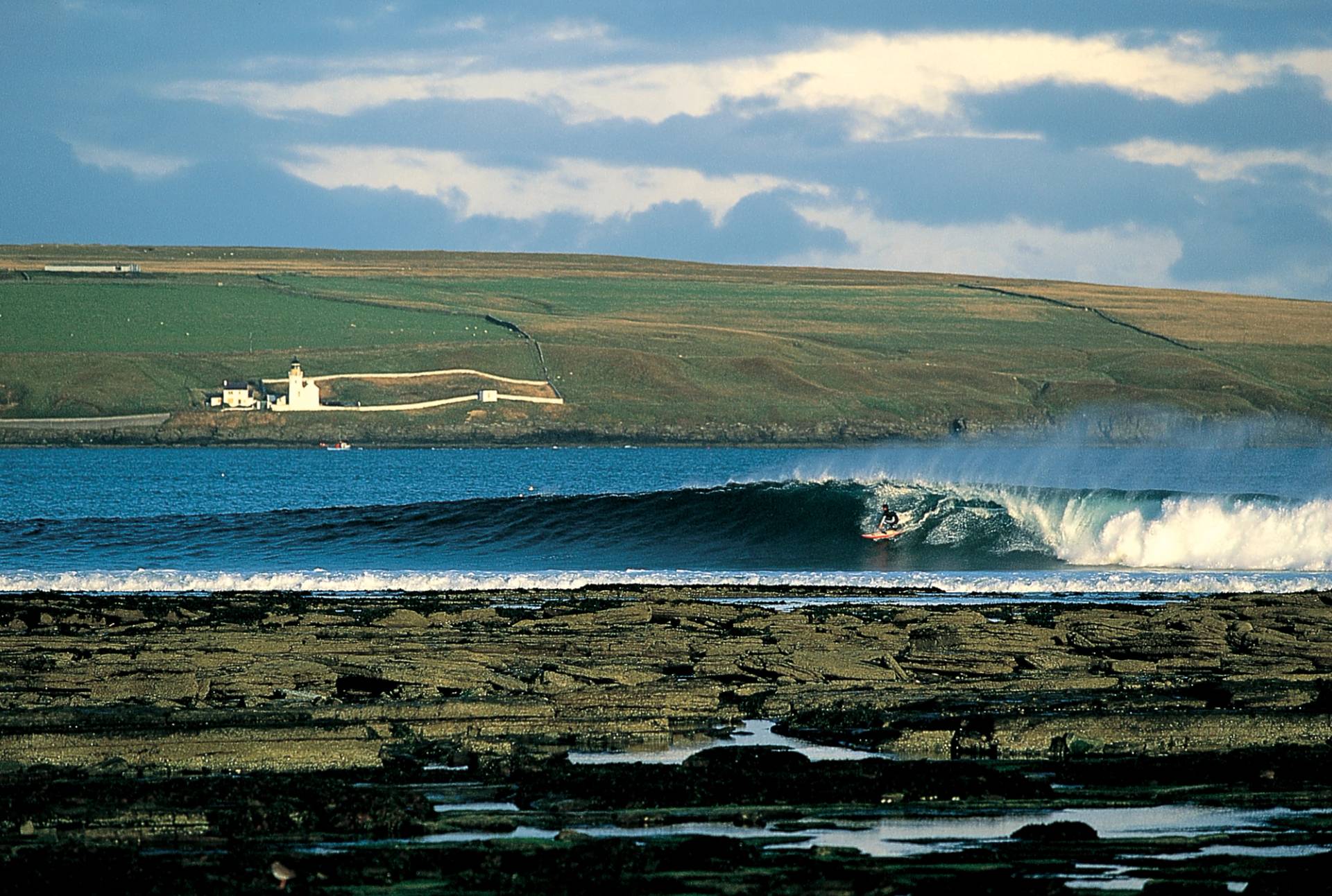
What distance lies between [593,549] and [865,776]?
25.1 meters

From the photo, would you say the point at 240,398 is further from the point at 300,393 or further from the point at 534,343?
the point at 534,343

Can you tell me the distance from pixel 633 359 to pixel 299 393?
34.1 m

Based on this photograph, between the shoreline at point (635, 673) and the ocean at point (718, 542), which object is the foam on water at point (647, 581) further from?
the shoreline at point (635, 673)

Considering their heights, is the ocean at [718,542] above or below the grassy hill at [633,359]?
below

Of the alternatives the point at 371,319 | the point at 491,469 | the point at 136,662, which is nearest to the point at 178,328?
the point at 371,319

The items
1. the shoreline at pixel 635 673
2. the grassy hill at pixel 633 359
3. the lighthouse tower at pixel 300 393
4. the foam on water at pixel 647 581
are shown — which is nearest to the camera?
the shoreline at pixel 635 673

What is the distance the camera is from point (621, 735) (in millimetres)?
12273

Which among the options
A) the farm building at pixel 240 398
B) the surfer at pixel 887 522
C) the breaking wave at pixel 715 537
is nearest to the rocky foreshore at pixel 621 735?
the breaking wave at pixel 715 537

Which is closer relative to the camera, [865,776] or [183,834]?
[183,834]

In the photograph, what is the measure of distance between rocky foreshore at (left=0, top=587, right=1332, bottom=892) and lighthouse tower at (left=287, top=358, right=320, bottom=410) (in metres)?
136

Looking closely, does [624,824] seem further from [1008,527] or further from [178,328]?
[178,328]

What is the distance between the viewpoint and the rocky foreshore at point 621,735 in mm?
8695

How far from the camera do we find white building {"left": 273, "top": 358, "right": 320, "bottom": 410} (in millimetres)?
153500

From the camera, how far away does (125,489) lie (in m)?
67.3
